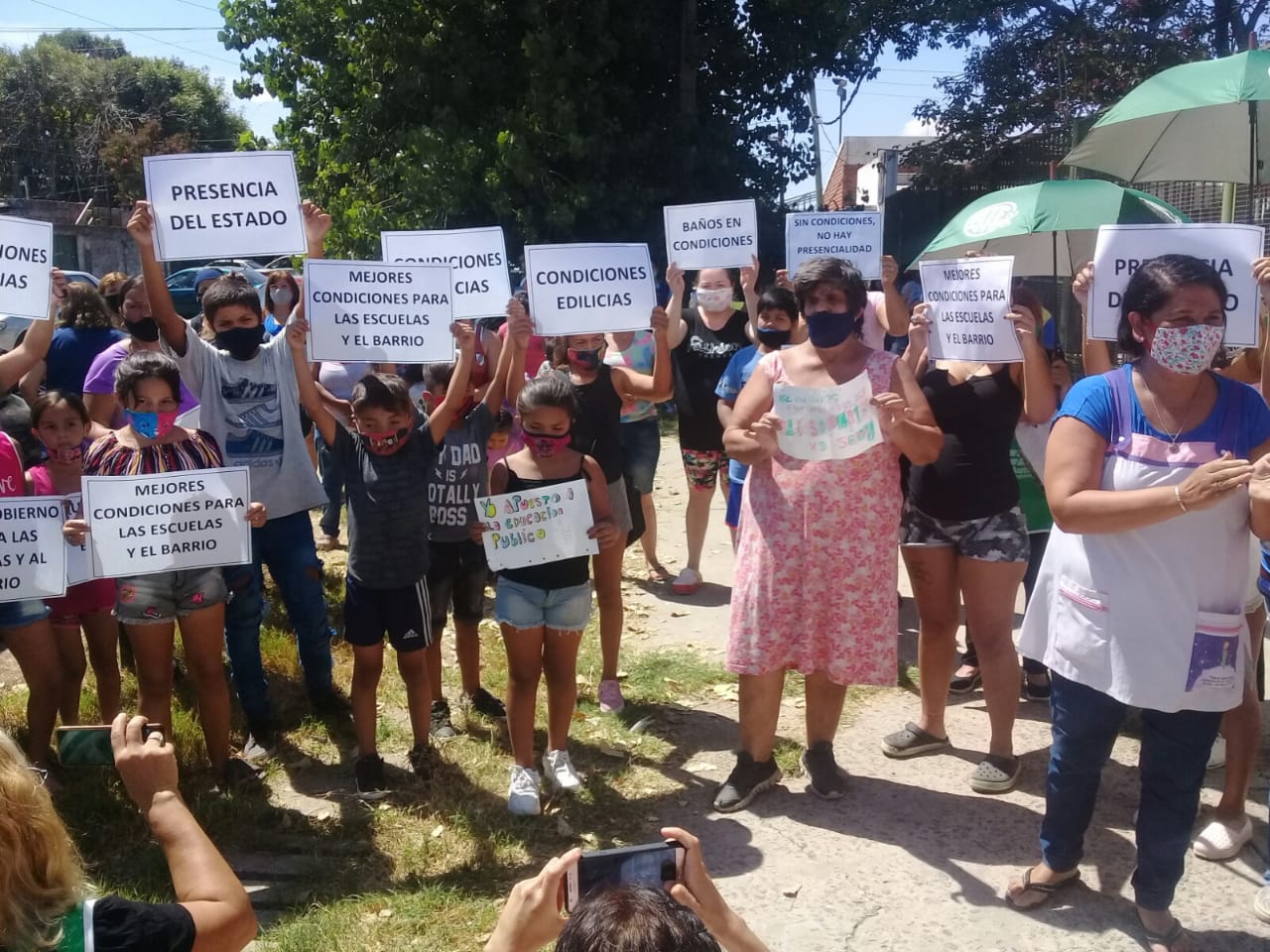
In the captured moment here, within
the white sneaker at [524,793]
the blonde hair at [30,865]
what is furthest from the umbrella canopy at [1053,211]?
the blonde hair at [30,865]

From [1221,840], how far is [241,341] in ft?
13.7

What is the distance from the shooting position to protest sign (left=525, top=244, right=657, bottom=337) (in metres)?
4.80

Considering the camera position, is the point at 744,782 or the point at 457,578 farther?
the point at 457,578

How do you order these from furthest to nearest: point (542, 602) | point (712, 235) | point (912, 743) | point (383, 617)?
point (712, 235) < point (912, 743) < point (383, 617) < point (542, 602)

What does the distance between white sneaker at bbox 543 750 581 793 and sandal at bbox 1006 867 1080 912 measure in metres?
1.70

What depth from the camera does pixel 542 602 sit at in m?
4.17

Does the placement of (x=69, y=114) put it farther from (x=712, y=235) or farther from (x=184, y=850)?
(x=184, y=850)

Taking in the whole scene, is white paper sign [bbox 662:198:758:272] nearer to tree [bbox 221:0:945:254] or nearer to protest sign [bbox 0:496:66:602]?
protest sign [bbox 0:496:66:602]

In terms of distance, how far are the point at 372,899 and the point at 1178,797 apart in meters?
2.57

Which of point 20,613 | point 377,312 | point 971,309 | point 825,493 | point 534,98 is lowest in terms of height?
point 20,613

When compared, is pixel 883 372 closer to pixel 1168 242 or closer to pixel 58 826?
pixel 1168 242

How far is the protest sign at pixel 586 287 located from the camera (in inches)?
189

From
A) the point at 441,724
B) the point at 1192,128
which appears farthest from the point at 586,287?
the point at 1192,128

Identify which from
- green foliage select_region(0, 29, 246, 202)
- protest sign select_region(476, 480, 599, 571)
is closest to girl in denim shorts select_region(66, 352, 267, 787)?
protest sign select_region(476, 480, 599, 571)
